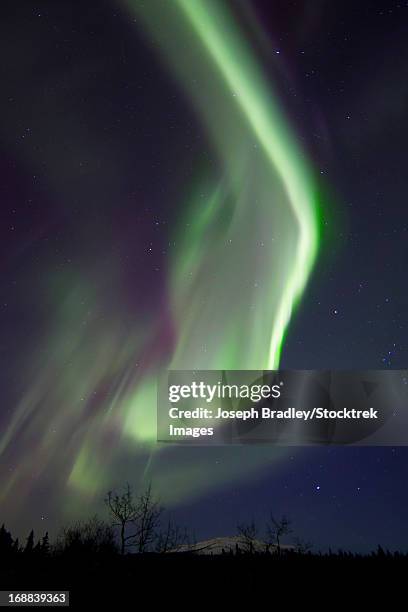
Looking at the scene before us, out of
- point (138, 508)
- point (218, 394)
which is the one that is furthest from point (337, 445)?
point (138, 508)

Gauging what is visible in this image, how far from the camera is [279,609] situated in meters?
21.5

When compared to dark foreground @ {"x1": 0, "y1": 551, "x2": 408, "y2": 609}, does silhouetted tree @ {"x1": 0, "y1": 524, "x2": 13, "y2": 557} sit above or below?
above

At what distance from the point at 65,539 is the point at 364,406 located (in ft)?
145

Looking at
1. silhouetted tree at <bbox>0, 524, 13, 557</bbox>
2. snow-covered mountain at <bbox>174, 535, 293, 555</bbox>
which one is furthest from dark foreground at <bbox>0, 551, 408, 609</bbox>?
silhouetted tree at <bbox>0, 524, 13, 557</bbox>

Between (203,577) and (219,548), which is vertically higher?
(219,548)

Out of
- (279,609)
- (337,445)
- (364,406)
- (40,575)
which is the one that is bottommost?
(279,609)

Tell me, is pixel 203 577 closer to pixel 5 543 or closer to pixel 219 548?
pixel 5 543

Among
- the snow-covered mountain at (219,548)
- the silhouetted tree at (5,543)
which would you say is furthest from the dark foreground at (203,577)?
the silhouetted tree at (5,543)

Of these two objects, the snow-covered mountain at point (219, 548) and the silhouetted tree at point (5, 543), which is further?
the silhouetted tree at point (5, 543)

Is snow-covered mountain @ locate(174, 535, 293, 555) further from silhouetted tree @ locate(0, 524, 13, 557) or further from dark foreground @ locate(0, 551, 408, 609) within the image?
silhouetted tree @ locate(0, 524, 13, 557)

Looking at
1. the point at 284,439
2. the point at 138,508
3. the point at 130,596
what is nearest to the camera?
the point at 130,596

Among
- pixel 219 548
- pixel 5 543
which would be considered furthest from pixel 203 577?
pixel 219 548

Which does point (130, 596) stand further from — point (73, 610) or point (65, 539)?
point (65, 539)

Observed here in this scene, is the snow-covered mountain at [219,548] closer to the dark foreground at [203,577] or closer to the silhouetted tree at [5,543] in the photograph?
the dark foreground at [203,577]
